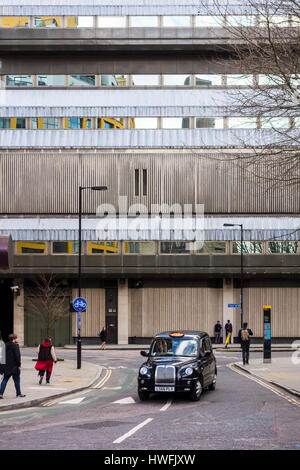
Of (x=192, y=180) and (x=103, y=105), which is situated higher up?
(x=103, y=105)

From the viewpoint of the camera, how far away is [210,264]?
2026 inches

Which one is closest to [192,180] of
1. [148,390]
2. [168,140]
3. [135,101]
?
[168,140]

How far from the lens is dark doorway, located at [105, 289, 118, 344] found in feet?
173

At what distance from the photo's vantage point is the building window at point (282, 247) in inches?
2051

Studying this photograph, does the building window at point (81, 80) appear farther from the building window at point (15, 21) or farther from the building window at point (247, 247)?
the building window at point (247, 247)

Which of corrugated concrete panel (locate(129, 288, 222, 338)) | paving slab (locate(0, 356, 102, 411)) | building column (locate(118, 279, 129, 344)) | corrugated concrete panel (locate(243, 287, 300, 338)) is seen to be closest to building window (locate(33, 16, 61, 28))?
building column (locate(118, 279, 129, 344))

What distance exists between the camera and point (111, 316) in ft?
173

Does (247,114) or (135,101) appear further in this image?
(135,101)

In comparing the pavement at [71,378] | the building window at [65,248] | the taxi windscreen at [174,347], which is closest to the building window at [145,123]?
the building window at [65,248]

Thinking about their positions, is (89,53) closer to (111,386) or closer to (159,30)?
(159,30)

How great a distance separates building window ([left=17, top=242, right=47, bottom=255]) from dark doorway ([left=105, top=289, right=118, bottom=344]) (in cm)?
561

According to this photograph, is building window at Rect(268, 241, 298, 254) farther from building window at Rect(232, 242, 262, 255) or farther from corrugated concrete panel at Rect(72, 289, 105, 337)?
corrugated concrete panel at Rect(72, 289, 105, 337)
